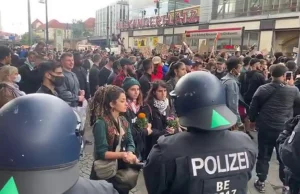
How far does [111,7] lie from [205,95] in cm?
8173

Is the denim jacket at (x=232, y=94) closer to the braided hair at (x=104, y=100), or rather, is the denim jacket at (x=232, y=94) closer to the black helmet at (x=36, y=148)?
the braided hair at (x=104, y=100)

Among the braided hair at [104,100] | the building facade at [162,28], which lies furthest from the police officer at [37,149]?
the building facade at [162,28]

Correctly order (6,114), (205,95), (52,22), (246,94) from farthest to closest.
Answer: (52,22)
(246,94)
(205,95)
(6,114)

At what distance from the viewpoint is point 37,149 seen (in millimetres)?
1144

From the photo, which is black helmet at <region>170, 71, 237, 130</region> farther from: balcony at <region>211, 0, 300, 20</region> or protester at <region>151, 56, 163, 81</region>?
balcony at <region>211, 0, 300, 20</region>

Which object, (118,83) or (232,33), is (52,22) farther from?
(118,83)

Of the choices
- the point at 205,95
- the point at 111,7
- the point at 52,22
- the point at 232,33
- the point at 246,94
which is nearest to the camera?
the point at 205,95

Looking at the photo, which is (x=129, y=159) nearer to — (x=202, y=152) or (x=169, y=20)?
(x=202, y=152)

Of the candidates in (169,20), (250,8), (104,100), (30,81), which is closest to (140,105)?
(104,100)

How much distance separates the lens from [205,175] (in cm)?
170

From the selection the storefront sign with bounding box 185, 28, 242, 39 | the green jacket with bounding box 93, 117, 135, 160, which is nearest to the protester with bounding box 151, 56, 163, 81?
the green jacket with bounding box 93, 117, 135, 160

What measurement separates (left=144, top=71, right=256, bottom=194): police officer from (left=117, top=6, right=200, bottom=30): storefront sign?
111 ft

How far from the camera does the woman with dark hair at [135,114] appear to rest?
3.69m

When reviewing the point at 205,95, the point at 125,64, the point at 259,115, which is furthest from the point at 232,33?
the point at 205,95
